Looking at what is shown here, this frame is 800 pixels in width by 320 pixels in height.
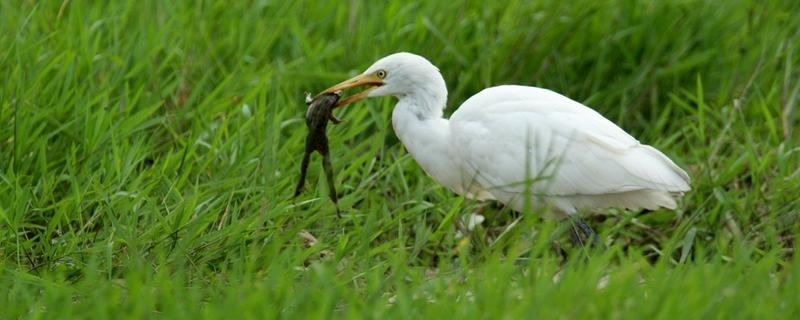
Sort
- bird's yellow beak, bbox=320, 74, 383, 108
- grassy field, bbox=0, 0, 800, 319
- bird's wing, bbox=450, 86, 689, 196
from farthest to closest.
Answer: bird's yellow beak, bbox=320, 74, 383, 108 → bird's wing, bbox=450, 86, 689, 196 → grassy field, bbox=0, 0, 800, 319

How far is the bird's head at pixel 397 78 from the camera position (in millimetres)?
4887

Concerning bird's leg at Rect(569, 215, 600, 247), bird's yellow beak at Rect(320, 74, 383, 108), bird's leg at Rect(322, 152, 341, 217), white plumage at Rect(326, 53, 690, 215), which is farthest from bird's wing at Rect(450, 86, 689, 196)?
bird's leg at Rect(322, 152, 341, 217)

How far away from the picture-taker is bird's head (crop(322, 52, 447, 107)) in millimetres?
4887

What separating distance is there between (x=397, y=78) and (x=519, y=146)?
468mm

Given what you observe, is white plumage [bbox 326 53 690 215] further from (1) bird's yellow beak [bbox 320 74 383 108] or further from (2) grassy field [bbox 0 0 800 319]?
(2) grassy field [bbox 0 0 800 319]

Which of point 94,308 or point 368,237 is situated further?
point 368,237

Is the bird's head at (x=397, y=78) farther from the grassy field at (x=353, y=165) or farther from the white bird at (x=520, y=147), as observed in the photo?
the grassy field at (x=353, y=165)

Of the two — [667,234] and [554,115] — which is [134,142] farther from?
[667,234]

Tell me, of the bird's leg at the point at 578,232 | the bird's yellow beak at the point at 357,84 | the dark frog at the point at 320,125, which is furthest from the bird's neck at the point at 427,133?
the bird's leg at the point at 578,232

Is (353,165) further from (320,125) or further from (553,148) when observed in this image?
(553,148)

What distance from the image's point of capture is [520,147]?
15.8 ft

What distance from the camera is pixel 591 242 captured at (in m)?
4.72

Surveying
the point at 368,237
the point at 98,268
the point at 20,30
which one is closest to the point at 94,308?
the point at 98,268

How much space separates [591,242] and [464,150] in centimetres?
53
